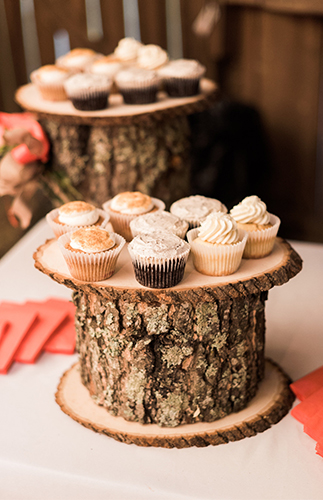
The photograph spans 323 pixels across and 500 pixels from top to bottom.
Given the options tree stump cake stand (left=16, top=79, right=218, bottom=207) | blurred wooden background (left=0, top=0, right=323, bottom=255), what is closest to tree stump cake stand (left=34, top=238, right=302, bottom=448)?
tree stump cake stand (left=16, top=79, right=218, bottom=207)

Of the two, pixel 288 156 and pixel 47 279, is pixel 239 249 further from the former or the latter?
pixel 288 156

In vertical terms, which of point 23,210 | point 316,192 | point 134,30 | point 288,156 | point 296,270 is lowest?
point 316,192

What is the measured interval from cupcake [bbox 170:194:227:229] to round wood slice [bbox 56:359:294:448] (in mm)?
554

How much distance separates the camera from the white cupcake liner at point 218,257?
141 cm

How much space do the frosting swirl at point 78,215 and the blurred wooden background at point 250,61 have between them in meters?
1.97

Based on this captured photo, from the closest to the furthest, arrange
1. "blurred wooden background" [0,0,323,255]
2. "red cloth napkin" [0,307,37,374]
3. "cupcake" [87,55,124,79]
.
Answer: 1. "red cloth napkin" [0,307,37,374]
2. "cupcake" [87,55,124,79]
3. "blurred wooden background" [0,0,323,255]

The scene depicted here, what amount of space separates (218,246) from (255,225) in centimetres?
20

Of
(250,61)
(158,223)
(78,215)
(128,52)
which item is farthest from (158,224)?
(250,61)

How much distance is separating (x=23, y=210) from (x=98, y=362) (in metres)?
1.14

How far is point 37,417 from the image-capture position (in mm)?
1669

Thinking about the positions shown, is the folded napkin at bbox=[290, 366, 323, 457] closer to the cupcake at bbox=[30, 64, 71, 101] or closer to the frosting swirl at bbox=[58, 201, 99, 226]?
the frosting swirl at bbox=[58, 201, 99, 226]

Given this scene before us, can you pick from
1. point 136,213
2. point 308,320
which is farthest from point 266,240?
point 308,320

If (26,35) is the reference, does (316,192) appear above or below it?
below

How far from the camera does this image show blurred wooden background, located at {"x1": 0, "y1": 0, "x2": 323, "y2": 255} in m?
3.50
